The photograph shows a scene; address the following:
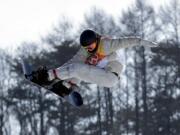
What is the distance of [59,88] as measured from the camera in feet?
64.1

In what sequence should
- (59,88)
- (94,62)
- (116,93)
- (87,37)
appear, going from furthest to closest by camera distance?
(116,93) → (59,88) → (94,62) → (87,37)

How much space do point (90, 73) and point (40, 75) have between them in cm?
117

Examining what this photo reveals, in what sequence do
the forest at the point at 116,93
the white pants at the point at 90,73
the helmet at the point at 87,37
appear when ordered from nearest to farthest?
the white pants at the point at 90,73 → the helmet at the point at 87,37 → the forest at the point at 116,93

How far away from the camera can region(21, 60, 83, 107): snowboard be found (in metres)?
18.7

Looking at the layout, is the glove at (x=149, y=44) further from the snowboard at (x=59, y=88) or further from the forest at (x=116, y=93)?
the forest at (x=116, y=93)

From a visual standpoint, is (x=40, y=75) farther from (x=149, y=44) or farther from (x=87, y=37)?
(x=149, y=44)

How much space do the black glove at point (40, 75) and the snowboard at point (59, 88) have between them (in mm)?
89

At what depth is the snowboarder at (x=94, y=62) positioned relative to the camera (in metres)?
18.1

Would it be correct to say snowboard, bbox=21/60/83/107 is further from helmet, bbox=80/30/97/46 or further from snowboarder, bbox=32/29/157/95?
helmet, bbox=80/30/97/46

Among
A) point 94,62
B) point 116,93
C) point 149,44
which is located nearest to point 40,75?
point 94,62

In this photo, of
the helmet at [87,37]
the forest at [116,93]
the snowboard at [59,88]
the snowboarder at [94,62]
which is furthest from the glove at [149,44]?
the forest at [116,93]

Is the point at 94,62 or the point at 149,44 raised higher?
the point at 149,44

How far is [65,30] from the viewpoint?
51.8 m

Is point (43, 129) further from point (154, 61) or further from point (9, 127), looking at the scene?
point (154, 61)
